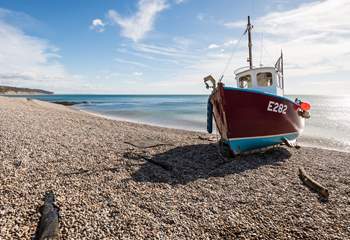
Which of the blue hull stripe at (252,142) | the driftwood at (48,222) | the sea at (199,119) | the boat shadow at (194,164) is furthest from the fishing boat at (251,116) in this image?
the driftwood at (48,222)

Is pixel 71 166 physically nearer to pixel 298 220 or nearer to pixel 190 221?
pixel 190 221

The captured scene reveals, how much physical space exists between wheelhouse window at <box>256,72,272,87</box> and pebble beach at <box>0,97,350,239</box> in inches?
146

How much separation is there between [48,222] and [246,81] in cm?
1040

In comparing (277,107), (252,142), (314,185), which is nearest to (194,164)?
(252,142)

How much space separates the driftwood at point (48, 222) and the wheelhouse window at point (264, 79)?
32.5 ft

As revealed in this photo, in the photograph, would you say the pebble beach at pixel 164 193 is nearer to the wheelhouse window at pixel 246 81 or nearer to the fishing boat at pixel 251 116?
the fishing boat at pixel 251 116

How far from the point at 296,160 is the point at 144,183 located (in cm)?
654

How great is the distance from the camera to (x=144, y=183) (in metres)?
6.06

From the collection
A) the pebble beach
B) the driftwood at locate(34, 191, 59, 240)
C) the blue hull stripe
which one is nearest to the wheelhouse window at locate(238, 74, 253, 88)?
the blue hull stripe

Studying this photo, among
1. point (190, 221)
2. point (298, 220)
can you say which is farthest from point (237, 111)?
point (190, 221)

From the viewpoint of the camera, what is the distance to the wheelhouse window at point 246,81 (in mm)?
11539

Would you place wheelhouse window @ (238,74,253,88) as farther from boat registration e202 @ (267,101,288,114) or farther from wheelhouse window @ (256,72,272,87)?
boat registration e202 @ (267,101,288,114)

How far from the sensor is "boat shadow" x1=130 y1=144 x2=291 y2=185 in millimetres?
6691

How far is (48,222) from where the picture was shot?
402cm
